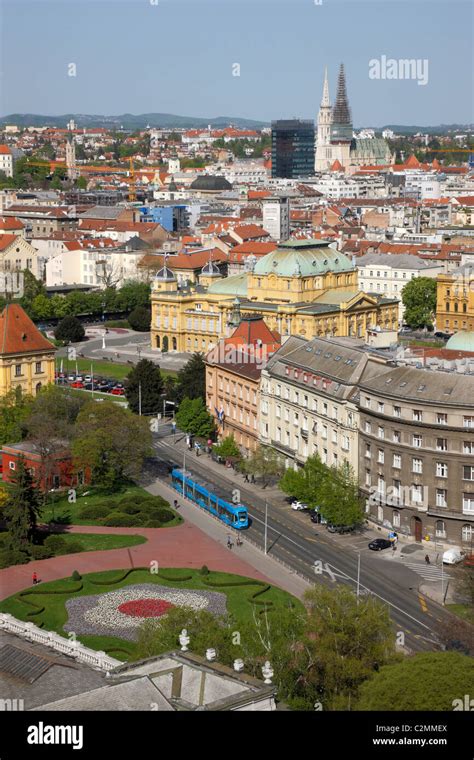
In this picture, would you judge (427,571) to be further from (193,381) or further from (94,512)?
(193,381)

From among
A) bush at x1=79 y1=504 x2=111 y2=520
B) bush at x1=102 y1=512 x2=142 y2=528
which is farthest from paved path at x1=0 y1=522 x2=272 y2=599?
bush at x1=79 y1=504 x2=111 y2=520

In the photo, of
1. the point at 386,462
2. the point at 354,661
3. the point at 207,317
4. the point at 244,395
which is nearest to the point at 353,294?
the point at 207,317

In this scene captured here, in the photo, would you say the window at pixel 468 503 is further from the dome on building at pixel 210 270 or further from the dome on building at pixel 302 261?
the dome on building at pixel 210 270

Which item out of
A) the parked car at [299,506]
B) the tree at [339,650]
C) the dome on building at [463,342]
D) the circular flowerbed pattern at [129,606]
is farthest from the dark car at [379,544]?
the tree at [339,650]

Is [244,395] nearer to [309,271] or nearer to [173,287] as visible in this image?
[309,271]

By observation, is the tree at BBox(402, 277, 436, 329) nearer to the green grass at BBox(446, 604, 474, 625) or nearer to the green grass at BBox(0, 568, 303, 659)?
the green grass at BBox(0, 568, 303, 659)

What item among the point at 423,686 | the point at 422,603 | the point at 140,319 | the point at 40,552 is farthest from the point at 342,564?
the point at 140,319
